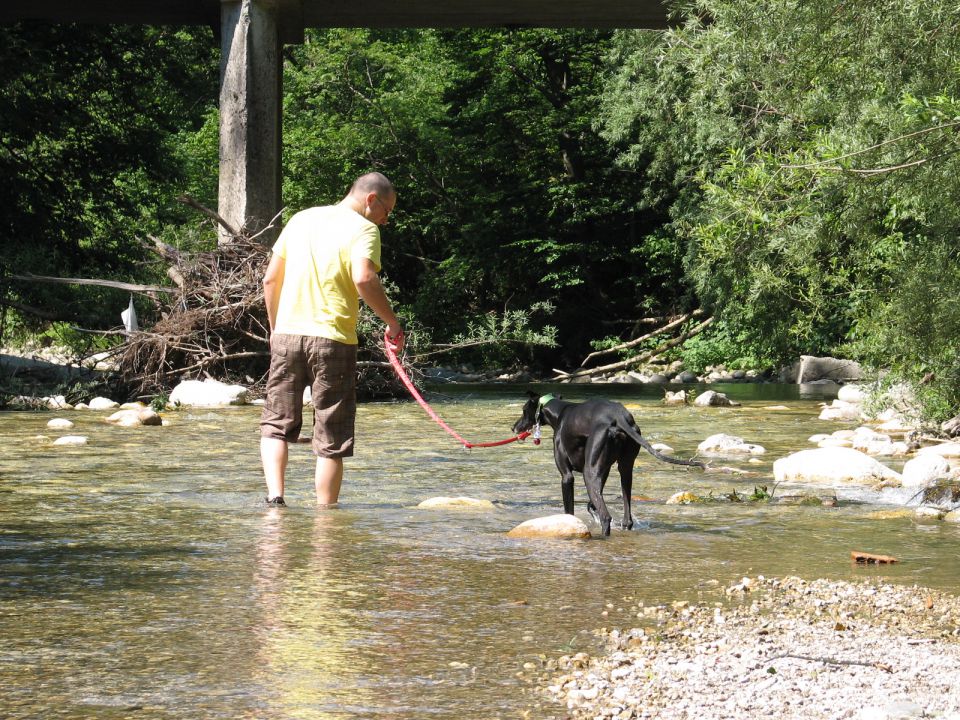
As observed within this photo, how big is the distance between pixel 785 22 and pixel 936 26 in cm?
168

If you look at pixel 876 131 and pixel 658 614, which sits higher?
pixel 876 131

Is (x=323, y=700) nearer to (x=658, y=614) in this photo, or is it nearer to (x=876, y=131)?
(x=658, y=614)

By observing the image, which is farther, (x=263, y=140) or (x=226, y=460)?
(x=263, y=140)

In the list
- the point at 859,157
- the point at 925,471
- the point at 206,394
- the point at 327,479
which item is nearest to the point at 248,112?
the point at 206,394

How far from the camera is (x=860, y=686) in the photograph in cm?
340

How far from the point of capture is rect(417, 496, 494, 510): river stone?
23.9 ft

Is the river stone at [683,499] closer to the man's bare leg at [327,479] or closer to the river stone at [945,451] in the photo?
the man's bare leg at [327,479]

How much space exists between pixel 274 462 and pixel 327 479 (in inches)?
12.9

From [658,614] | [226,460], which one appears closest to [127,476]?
[226,460]

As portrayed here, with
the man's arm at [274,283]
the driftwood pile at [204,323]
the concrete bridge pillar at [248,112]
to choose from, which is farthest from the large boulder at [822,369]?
the man's arm at [274,283]

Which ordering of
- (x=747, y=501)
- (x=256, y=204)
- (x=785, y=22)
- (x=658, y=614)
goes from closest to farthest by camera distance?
(x=658, y=614) → (x=747, y=501) → (x=785, y=22) → (x=256, y=204)

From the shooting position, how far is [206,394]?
15766mm

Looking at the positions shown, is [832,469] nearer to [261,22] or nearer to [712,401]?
[712,401]

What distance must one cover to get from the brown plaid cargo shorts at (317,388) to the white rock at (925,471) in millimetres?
3826
